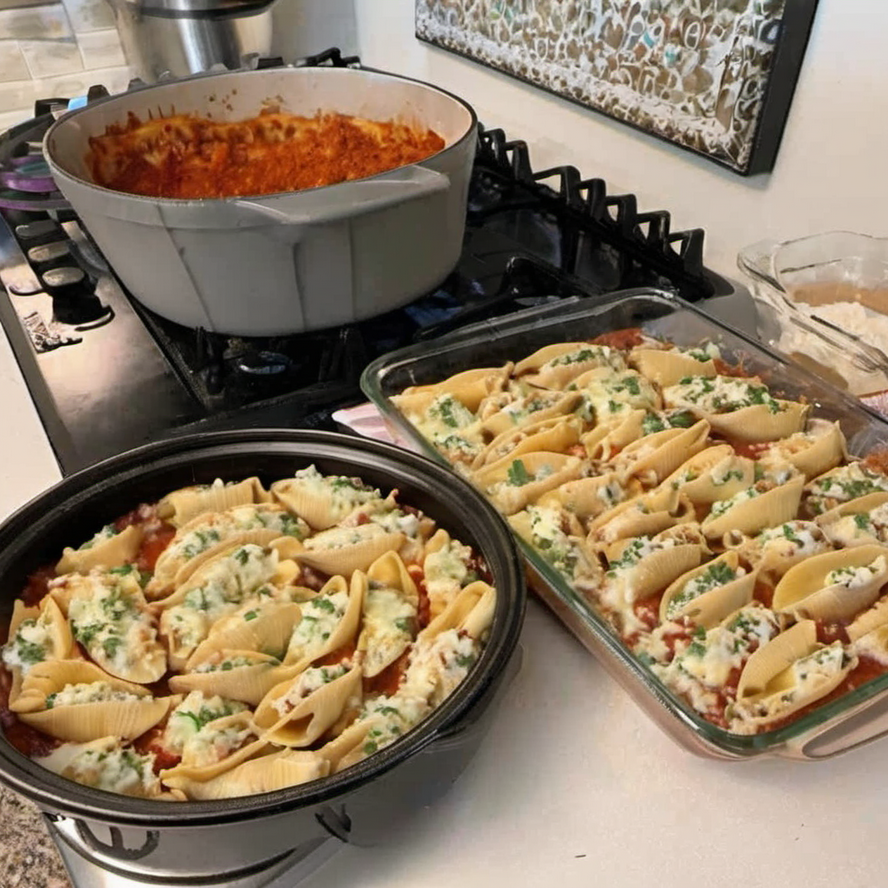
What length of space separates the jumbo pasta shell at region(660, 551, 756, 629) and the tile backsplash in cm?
186

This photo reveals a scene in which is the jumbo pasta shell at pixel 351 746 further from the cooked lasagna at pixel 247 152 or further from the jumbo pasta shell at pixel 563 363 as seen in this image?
the cooked lasagna at pixel 247 152

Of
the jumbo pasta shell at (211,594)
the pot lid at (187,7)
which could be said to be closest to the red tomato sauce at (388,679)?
the jumbo pasta shell at (211,594)

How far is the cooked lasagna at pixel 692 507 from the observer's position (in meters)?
0.64

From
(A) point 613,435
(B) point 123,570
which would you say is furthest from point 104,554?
(A) point 613,435

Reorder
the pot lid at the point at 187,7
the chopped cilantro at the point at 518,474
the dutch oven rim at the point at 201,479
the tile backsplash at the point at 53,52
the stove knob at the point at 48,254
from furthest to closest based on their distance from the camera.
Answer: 1. the tile backsplash at the point at 53,52
2. the pot lid at the point at 187,7
3. the stove knob at the point at 48,254
4. the chopped cilantro at the point at 518,474
5. the dutch oven rim at the point at 201,479

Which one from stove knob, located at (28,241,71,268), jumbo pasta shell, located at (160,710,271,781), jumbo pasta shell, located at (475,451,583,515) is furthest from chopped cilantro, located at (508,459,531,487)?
stove knob, located at (28,241,71,268)

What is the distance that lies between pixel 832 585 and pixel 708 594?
0.32 feet

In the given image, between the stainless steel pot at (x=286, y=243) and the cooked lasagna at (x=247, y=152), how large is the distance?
97 mm

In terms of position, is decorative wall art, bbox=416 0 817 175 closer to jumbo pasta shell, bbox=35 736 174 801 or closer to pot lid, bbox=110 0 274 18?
pot lid, bbox=110 0 274 18

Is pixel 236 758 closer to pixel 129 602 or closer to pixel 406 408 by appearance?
pixel 129 602

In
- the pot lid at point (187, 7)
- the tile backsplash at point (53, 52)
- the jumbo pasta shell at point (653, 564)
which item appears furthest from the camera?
the tile backsplash at point (53, 52)

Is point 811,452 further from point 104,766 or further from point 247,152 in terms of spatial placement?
point 247,152

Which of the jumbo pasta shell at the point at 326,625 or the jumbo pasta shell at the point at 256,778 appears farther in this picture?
the jumbo pasta shell at the point at 326,625

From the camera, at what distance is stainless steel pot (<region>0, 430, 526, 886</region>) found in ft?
1.62
